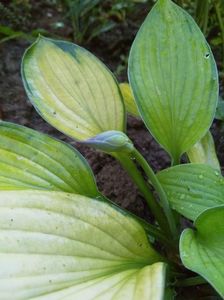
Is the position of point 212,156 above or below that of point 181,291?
above

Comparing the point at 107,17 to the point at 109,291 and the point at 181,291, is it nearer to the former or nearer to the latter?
the point at 181,291

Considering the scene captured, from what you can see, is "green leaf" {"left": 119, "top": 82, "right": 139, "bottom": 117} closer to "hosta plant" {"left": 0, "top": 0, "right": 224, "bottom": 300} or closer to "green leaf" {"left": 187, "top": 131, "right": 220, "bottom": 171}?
"hosta plant" {"left": 0, "top": 0, "right": 224, "bottom": 300}

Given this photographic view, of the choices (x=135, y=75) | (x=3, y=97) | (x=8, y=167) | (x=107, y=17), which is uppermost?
(x=135, y=75)

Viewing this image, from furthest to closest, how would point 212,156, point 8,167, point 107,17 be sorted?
point 107,17, point 212,156, point 8,167

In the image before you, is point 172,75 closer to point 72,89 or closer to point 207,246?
point 72,89

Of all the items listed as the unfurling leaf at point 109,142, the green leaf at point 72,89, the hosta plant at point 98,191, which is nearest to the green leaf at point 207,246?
the hosta plant at point 98,191

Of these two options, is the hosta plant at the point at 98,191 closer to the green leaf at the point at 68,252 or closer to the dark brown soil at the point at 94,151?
the green leaf at the point at 68,252

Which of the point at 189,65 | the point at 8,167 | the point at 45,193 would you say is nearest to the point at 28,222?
the point at 45,193
